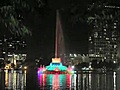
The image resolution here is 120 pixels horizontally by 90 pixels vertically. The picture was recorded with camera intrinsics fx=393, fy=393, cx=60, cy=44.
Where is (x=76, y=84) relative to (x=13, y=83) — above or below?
below

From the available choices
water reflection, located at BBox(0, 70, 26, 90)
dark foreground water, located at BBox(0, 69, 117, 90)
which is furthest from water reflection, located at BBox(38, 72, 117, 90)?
water reflection, located at BBox(0, 70, 26, 90)

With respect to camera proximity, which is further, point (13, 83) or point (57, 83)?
point (57, 83)

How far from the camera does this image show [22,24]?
5508 mm

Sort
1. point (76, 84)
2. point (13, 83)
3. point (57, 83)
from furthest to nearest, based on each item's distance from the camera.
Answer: point (57, 83), point (13, 83), point (76, 84)

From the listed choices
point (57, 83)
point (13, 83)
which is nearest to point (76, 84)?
point (57, 83)

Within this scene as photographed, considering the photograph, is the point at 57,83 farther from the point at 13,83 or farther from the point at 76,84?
the point at 13,83

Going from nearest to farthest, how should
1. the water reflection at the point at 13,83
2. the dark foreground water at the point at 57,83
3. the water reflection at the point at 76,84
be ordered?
1. the water reflection at the point at 13,83
2. the dark foreground water at the point at 57,83
3. the water reflection at the point at 76,84

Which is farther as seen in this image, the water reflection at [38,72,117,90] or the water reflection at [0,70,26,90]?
the water reflection at [38,72,117,90]

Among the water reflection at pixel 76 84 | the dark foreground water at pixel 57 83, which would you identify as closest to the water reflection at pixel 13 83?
the dark foreground water at pixel 57 83

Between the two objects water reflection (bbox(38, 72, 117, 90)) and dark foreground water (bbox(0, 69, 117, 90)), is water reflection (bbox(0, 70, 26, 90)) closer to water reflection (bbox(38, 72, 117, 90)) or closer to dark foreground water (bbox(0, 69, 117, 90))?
dark foreground water (bbox(0, 69, 117, 90))

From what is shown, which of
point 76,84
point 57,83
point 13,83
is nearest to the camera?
point 76,84

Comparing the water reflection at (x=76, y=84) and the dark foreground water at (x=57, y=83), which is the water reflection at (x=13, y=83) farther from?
the water reflection at (x=76, y=84)

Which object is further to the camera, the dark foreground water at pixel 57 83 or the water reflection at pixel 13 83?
the dark foreground water at pixel 57 83

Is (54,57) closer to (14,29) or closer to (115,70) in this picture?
(115,70)
